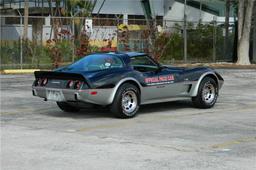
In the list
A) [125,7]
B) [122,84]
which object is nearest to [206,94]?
[122,84]

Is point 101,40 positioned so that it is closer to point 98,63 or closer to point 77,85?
point 98,63

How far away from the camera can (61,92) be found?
11227mm

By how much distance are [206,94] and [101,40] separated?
16.0 meters

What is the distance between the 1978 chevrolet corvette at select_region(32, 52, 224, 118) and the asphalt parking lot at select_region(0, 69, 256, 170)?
349 mm

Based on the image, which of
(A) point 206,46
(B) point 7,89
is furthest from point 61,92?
(A) point 206,46

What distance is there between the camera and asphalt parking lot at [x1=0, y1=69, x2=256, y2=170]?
7352 millimetres

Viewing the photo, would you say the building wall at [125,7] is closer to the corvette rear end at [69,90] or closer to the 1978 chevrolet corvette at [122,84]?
the 1978 chevrolet corvette at [122,84]

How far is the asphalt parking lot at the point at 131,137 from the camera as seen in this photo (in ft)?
24.1

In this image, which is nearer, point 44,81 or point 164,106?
point 44,81

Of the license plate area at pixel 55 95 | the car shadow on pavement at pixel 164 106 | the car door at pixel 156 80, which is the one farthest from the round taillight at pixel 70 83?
the car shadow on pavement at pixel 164 106

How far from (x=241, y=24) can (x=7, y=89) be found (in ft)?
54.2

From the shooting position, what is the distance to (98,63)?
12.0m

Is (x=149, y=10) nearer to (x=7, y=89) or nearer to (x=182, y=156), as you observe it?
(x=7, y=89)

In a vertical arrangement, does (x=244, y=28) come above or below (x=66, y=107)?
above
